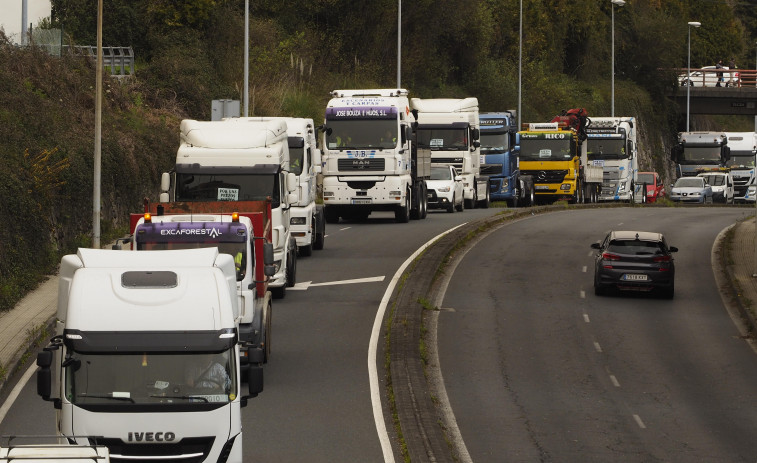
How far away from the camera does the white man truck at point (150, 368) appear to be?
1284 cm

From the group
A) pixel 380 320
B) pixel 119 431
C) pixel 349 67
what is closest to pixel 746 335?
pixel 380 320

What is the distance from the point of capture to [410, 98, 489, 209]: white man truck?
50.6 meters

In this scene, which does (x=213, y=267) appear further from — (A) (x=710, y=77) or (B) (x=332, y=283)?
(A) (x=710, y=77)

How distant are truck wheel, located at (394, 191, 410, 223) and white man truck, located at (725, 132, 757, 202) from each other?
130 feet

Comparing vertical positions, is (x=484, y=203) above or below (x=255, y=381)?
above

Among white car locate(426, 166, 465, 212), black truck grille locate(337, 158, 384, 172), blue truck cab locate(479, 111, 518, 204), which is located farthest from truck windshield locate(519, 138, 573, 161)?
black truck grille locate(337, 158, 384, 172)

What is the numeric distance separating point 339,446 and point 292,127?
17.5 meters

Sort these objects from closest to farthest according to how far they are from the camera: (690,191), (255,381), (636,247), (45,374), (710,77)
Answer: (45,374) < (255,381) < (636,247) < (690,191) < (710,77)

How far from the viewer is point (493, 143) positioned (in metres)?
55.7

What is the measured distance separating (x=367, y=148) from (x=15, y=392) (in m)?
22.8

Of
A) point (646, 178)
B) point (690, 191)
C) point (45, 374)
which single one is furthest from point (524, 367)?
point (646, 178)

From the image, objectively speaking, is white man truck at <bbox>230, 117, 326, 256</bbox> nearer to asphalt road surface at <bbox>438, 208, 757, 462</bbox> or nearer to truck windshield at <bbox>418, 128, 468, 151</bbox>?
asphalt road surface at <bbox>438, 208, 757, 462</bbox>

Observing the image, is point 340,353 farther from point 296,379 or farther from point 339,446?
point 339,446

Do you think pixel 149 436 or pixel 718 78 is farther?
pixel 718 78
